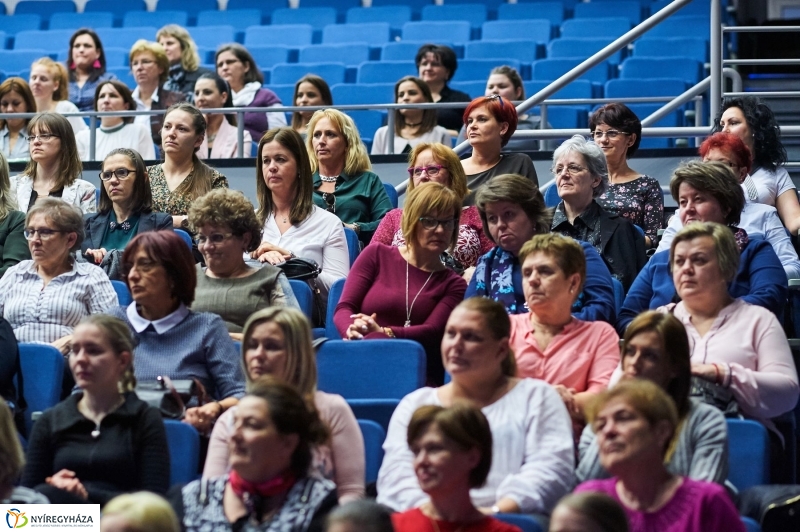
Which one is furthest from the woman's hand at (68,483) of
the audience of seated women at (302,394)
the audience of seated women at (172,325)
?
the audience of seated women at (172,325)

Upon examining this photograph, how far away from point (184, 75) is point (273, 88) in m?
0.65

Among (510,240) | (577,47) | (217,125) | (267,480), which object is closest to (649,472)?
(267,480)

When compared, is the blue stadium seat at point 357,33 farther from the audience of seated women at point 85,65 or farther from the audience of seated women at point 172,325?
the audience of seated women at point 172,325

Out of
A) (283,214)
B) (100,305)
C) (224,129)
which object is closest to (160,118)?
(224,129)

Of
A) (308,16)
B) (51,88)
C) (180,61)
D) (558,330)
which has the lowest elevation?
(558,330)

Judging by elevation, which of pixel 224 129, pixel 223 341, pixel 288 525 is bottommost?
pixel 288 525

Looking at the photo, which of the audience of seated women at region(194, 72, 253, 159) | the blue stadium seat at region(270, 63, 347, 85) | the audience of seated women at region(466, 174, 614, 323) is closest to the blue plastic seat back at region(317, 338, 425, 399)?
the audience of seated women at region(466, 174, 614, 323)

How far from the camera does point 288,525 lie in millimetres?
2539

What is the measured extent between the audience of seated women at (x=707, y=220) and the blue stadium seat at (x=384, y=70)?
155 inches

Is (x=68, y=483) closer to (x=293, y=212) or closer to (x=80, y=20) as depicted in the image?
(x=293, y=212)

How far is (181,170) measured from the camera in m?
4.93

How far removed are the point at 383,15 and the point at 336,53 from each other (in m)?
0.68

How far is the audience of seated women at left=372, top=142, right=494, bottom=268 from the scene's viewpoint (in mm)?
4184

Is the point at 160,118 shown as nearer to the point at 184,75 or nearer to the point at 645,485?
the point at 184,75
